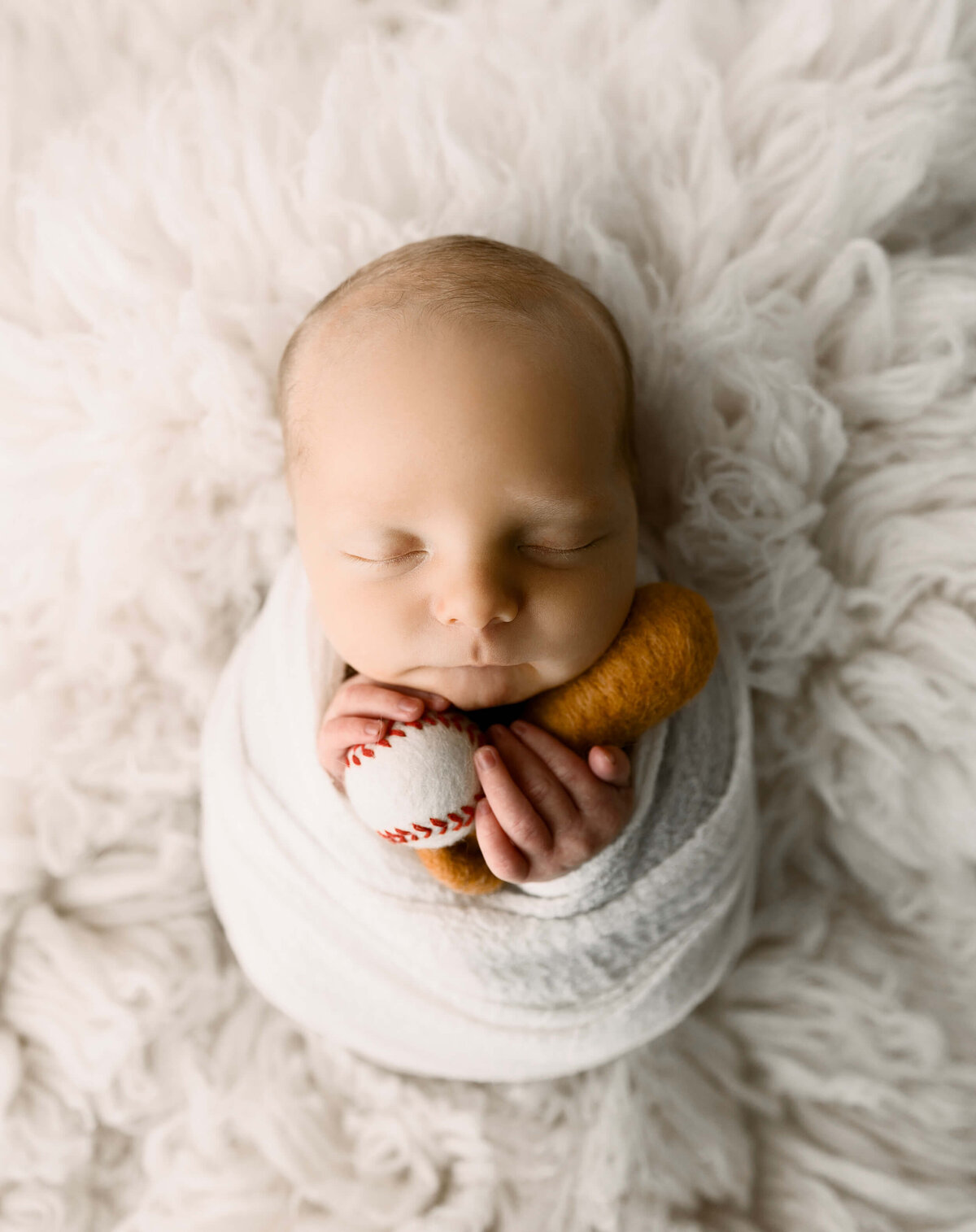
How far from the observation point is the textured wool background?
0.82 m

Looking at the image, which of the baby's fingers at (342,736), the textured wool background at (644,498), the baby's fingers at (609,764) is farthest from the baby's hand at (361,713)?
the textured wool background at (644,498)

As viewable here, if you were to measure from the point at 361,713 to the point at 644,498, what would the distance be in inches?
14.0

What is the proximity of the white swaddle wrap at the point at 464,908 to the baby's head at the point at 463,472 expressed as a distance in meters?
0.14

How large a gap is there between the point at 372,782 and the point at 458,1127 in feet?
1.27

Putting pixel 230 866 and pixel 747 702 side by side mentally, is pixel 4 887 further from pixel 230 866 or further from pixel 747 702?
pixel 747 702

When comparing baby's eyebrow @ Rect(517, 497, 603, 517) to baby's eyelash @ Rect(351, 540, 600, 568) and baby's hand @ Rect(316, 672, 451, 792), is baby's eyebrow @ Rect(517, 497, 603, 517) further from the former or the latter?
baby's hand @ Rect(316, 672, 451, 792)

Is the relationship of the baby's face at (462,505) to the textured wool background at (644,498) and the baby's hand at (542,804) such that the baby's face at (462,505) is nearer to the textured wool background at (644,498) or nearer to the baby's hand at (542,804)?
the baby's hand at (542,804)

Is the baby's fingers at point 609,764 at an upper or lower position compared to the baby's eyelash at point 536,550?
lower

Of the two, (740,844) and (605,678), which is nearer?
(605,678)

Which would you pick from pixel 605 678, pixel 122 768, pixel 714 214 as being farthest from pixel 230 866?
pixel 714 214

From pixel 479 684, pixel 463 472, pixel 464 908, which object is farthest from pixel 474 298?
pixel 464 908

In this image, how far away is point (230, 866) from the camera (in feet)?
2.72

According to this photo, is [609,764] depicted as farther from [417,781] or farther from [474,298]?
[474,298]

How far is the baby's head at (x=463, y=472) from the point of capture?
0.60 metres
